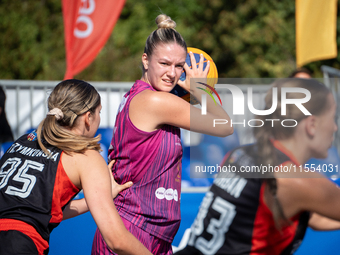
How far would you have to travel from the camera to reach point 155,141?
207 cm

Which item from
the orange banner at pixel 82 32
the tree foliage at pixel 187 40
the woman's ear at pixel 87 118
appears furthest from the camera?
the tree foliage at pixel 187 40

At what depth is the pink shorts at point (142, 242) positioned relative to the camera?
2.06m

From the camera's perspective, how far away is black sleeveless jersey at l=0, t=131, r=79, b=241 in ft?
6.40

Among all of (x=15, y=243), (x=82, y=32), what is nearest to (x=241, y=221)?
(x=15, y=243)

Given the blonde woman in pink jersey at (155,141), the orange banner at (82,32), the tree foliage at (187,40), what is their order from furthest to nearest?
the tree foliage at (187,40) → the orange banner at (82,32) → the blonde woman in pink jersey at (155,141)

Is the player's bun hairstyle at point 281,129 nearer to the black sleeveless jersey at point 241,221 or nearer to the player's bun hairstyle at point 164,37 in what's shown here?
the black sleeveless jersey at point 241,221

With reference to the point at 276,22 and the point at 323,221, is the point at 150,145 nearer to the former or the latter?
the point at 323,221

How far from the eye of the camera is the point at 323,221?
2.21 metres

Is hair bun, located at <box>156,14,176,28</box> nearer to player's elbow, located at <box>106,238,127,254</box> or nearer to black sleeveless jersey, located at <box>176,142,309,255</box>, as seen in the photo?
black sleeveless jersey, located at <box>176,142,309,255</box>


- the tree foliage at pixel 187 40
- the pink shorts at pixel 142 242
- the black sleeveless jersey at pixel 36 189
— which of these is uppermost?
the black sleeveless jersey at pixel 36 189

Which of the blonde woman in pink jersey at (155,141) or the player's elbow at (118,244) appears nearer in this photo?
the player's elbow at (118,244)

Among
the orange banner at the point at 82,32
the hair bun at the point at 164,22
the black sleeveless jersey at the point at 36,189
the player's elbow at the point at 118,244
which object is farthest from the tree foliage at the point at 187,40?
the player's elbow at the point at 118,244

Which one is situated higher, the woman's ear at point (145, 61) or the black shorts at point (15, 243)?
the woman's ear at point (145, 61)

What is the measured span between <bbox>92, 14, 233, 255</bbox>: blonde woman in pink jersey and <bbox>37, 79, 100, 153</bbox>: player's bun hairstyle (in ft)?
0.65
